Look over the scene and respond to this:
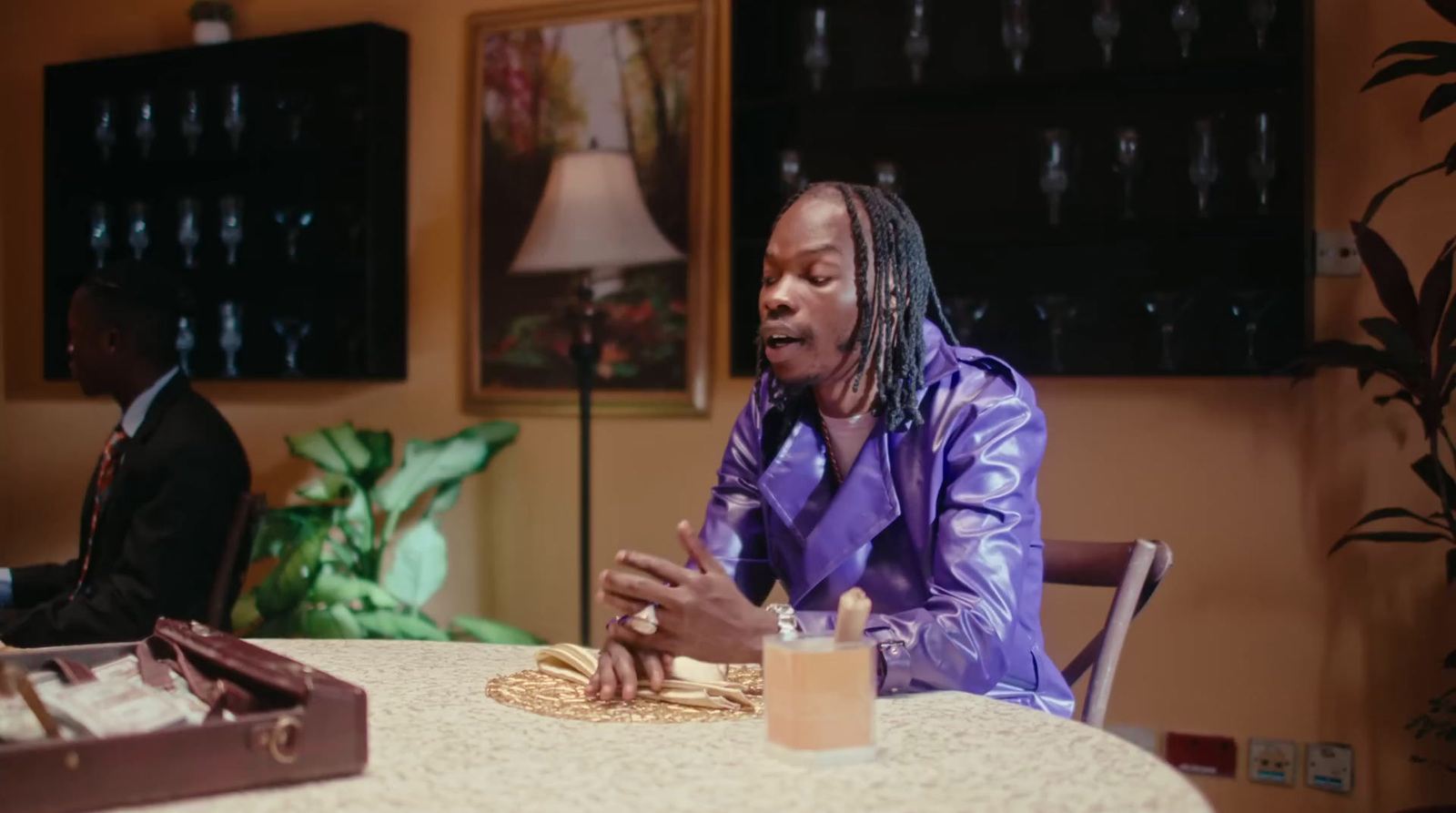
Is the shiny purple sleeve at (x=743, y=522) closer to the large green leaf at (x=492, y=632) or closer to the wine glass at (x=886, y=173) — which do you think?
the wine glass at (x=886, y=173)

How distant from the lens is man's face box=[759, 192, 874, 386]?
1.52m

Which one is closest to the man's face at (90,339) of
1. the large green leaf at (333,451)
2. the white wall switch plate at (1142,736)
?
the large green leaf at (333,451)

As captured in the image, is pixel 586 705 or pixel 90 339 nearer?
pixel 586 705

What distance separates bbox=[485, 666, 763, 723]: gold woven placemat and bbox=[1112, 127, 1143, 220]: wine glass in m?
1.81

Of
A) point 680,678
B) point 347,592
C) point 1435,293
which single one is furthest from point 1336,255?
point 347,592

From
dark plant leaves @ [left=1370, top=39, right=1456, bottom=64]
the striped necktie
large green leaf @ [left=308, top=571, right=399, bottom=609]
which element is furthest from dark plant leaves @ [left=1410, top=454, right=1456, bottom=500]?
the striped necktie

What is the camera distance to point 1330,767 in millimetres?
2705

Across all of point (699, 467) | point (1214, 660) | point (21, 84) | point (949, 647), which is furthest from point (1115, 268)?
point (21, 84)

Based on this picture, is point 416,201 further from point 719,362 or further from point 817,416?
point 817,416

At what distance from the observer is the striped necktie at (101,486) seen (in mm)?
2629

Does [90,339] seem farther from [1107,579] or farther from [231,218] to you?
[1107,579]

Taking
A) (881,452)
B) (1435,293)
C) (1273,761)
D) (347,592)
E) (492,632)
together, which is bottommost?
(1273,761)

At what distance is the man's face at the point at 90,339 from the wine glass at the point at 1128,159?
6.97 feet

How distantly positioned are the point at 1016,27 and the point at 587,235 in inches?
40.9
